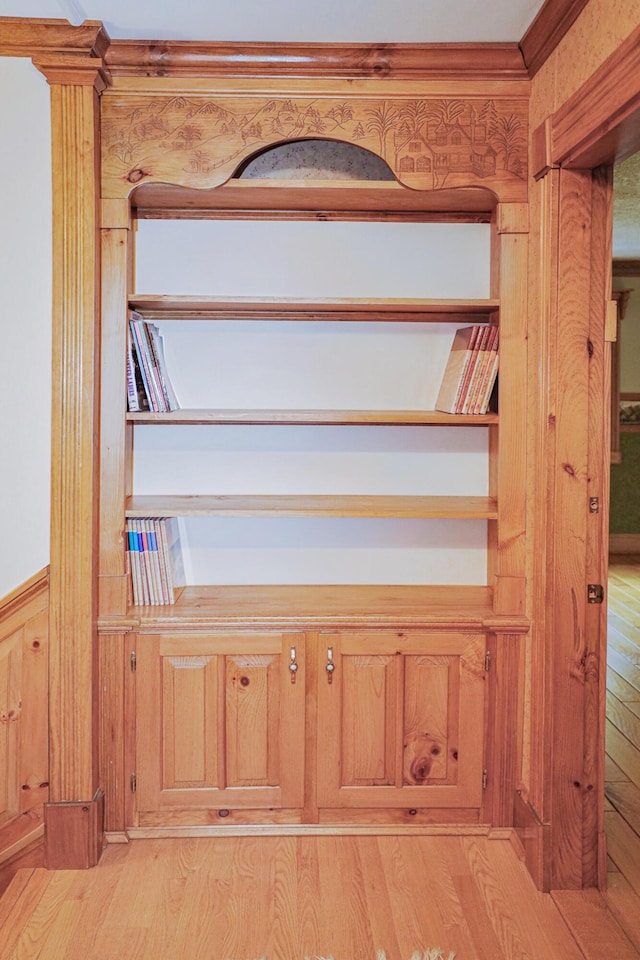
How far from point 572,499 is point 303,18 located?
5.14 feet

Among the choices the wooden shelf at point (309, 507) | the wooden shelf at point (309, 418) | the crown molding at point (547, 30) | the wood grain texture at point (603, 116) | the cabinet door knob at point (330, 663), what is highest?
the crown molding at point (547, 30)

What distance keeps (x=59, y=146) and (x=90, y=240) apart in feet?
0.95

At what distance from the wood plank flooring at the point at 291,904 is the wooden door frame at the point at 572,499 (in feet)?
0.73

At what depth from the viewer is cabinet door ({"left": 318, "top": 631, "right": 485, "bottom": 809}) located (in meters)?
2.70

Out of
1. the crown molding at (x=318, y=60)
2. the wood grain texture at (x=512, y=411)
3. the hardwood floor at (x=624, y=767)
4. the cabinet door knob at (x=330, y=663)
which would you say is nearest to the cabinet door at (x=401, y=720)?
the cabinet door knob at (x=330, y=663)

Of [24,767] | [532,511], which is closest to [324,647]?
[532,511]

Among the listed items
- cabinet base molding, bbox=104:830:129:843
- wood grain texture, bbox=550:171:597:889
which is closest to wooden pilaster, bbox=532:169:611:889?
wood grain texture, bbox=550:171:597:889

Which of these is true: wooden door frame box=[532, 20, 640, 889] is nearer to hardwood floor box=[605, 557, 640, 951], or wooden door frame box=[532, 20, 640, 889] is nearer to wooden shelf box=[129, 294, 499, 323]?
hardwood floor box=[605, 557, 640, 951]

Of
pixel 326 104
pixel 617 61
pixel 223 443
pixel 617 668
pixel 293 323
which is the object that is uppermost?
pixel 326 104

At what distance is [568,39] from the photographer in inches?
89.2

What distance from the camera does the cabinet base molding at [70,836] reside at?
8.36 ft

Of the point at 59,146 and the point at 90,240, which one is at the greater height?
the point at 59,146

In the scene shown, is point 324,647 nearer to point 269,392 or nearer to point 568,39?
point 269,392

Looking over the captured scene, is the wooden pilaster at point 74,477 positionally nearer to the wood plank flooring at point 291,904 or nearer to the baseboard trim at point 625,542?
the wood plank flooring at point 291,904
